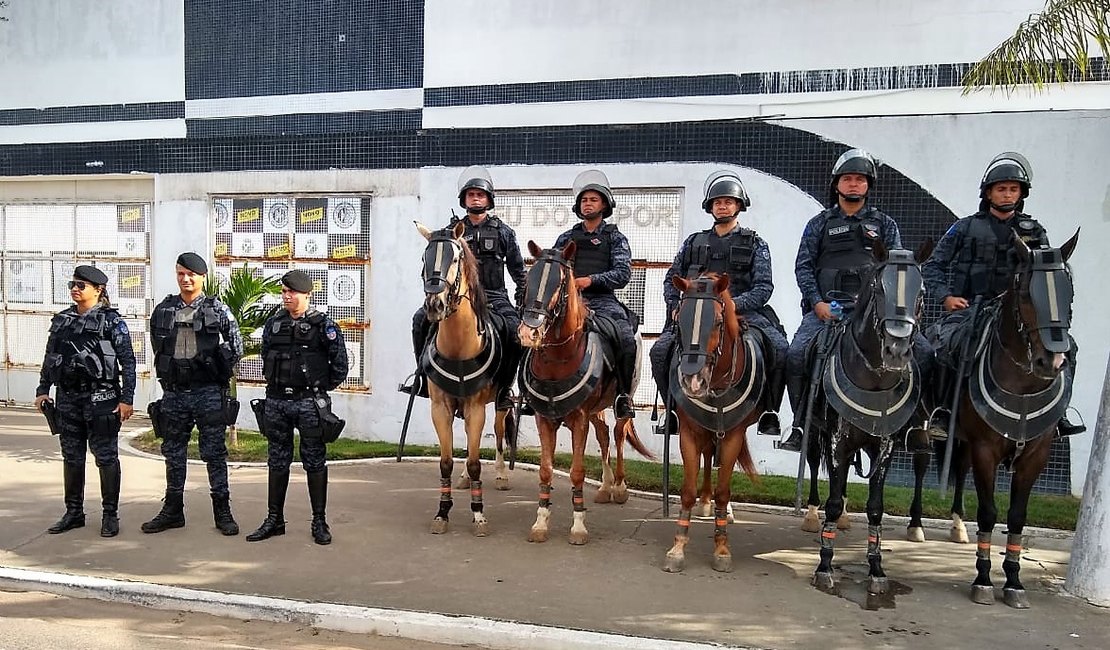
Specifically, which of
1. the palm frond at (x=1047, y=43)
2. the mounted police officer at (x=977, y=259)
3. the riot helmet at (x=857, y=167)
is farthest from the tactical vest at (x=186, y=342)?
the palm frond at (x=1047, y=43)

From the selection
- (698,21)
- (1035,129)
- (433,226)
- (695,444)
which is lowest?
(695,444)

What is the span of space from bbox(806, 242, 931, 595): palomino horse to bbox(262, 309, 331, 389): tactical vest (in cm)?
379

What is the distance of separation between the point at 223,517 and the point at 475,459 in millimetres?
2143

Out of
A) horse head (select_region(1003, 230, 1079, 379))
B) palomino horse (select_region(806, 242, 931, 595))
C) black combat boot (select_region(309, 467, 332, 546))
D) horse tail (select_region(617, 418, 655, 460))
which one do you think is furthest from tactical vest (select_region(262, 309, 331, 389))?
horse head (select_region(1003, 230, 1079, 379))

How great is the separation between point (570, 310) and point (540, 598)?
6.89 feet

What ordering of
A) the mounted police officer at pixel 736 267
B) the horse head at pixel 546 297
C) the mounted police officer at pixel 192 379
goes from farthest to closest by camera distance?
1. the mounted police officer at pixel 192 379
2. the mounted police officer at pixel 736 267
3. the horse head at pixel 546 297

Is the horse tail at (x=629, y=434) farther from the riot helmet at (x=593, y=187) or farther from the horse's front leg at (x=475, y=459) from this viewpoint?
the riot helmet at (x=593, y=187)

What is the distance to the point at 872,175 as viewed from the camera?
638 centimetres

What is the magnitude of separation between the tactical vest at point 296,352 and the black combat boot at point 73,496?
195 centimetres

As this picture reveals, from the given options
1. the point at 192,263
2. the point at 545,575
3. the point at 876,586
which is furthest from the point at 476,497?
the point at 876,586

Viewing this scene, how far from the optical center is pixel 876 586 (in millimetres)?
5750

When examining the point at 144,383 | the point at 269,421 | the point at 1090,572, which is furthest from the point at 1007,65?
the point at 144,383

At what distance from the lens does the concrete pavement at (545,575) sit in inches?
203

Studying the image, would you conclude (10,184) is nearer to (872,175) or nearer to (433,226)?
(433,226)
